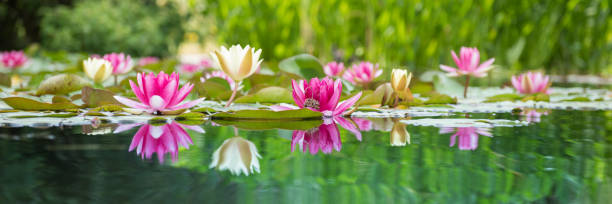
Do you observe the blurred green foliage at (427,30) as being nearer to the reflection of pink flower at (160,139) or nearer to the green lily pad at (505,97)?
the green lily pad at (505,97)

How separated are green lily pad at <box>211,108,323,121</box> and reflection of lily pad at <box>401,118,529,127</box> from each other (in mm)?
221

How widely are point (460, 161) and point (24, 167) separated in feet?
1.84

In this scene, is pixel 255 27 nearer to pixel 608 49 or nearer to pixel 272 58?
pixel 272 58

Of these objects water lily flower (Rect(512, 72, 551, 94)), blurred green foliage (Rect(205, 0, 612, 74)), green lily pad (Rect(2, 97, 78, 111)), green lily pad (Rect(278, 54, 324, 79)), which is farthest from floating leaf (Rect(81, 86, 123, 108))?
blurred green foliage (Rect(205, 0, 612, 74))

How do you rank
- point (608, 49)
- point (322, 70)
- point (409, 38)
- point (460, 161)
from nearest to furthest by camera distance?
point (460, 161)
point (322, 70)
point (409, 38)
point (608, 49)

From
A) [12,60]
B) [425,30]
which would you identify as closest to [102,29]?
[12,60]

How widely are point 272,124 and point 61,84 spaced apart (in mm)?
951

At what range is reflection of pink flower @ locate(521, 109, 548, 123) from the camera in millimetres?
1398

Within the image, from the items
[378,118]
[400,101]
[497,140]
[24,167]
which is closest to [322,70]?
[400,101]

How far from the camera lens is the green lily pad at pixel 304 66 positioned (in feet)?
6.62

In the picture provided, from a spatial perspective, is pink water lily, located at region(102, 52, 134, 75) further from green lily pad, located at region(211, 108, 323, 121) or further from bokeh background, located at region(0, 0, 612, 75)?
bokeh background, located at region(0, 0, 612, 75)

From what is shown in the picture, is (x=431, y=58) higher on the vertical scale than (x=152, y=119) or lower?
higher

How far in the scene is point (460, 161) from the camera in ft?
2.56

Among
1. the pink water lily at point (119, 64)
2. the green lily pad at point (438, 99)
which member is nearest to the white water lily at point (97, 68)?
the pink water lily at point (119, 64)
